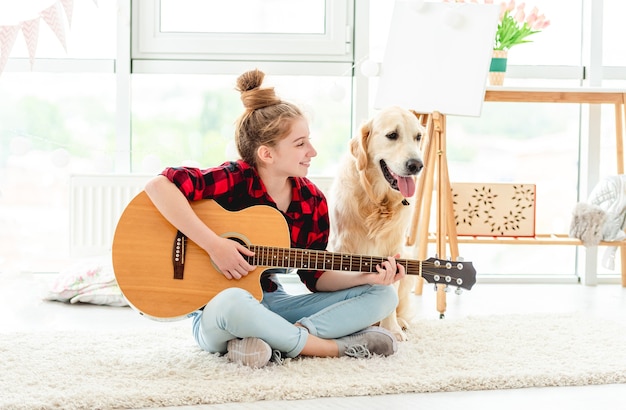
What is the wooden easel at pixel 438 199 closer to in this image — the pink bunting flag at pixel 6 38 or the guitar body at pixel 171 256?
the guitar body at pixel 171 256

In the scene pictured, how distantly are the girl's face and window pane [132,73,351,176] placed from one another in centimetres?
159

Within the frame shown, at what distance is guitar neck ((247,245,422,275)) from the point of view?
6.57 feet

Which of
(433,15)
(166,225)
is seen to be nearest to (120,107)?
(433,15)

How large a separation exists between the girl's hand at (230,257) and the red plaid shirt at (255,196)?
16cm

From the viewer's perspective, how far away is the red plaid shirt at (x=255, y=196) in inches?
81.0

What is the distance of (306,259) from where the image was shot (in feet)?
6.58

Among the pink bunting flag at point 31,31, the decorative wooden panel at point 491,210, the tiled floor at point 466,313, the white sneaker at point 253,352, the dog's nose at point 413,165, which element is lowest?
the tiled floor at point 466,313

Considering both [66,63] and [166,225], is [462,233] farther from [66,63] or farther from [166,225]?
[66,63]

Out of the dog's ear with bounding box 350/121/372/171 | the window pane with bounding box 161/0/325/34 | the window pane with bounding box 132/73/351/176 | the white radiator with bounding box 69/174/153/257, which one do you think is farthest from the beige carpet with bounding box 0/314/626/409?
the window pane with bounding box 161/0/325/34

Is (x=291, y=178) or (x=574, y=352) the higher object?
(x=291, y=178)

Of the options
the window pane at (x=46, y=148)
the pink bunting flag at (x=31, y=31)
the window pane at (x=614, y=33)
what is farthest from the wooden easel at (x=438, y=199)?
the window pane at (x=46, y=148)

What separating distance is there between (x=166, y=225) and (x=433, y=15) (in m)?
1.54

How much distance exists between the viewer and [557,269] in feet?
12.9

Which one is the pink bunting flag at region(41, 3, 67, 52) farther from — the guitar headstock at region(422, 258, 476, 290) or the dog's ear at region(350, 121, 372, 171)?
the guitar headstock at region(422, 258, 476, 290)
